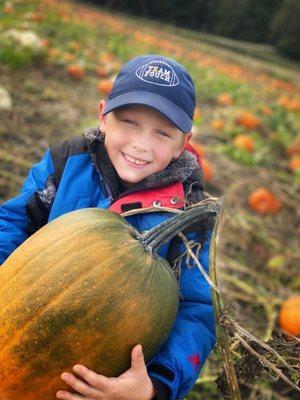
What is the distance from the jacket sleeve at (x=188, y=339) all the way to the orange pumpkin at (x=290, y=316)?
1938 mm

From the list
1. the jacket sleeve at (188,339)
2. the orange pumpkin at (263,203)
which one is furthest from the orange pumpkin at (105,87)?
the jacket sleeve at (188,339)

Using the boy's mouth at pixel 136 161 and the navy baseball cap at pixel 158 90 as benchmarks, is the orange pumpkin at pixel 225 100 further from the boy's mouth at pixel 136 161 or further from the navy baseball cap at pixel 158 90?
the boy's mouth at pixel 136 161

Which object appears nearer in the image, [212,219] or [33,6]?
[212,219]

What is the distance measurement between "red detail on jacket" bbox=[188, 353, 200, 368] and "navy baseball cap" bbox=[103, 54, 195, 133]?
89cm

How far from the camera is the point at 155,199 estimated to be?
2.07 metres

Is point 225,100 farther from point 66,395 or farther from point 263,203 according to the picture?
point 66,395

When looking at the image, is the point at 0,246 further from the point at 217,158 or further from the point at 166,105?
the point at 217,158

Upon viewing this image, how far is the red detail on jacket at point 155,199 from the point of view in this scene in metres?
2.05

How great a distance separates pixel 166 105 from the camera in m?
2.00

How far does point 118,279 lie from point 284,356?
0.70m

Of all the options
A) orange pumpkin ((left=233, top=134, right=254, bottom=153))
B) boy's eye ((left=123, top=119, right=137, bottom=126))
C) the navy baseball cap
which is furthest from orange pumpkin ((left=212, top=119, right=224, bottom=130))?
boy's eye ((left=123, top=119, right=137, bottom=126))

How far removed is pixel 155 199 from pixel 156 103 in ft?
1.27

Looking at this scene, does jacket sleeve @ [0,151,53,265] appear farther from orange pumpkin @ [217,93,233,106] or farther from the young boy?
orange pumpkin @ [217,93,233,106]

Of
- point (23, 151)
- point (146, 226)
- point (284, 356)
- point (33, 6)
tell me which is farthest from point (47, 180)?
point (33, 6)
